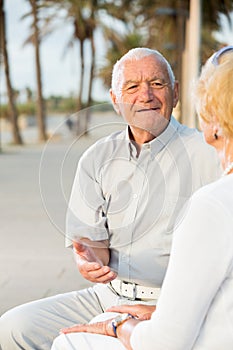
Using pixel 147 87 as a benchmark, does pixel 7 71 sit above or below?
below

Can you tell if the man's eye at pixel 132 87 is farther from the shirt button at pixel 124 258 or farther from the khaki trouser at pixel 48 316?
the khaki trouser at pixel 48 316

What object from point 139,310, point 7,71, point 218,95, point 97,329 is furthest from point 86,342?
point 7,71

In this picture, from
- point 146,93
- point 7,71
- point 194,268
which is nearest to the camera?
point 194,268

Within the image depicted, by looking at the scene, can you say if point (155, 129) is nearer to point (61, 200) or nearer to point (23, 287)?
point (61, 200)

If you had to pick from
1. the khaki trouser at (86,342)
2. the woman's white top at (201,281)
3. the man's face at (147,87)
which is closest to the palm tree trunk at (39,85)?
the man's face at (147,87)

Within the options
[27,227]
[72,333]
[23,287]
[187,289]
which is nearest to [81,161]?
[72,333]

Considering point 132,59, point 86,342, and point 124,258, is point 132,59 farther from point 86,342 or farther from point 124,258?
point 86,342

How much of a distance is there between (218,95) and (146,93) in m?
1.07

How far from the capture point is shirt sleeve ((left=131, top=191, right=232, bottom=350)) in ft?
4.90

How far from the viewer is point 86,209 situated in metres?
2.54

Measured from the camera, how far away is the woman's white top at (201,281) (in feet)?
4.91

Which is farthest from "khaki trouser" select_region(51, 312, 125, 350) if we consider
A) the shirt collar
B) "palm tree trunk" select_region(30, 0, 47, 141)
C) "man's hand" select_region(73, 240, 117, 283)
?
"palm tree trunk" select_region(30, 0, 47, 141)

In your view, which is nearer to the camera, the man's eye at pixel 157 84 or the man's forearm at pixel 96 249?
the man's forearm at pixel 96 249

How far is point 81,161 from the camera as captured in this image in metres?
2.65
